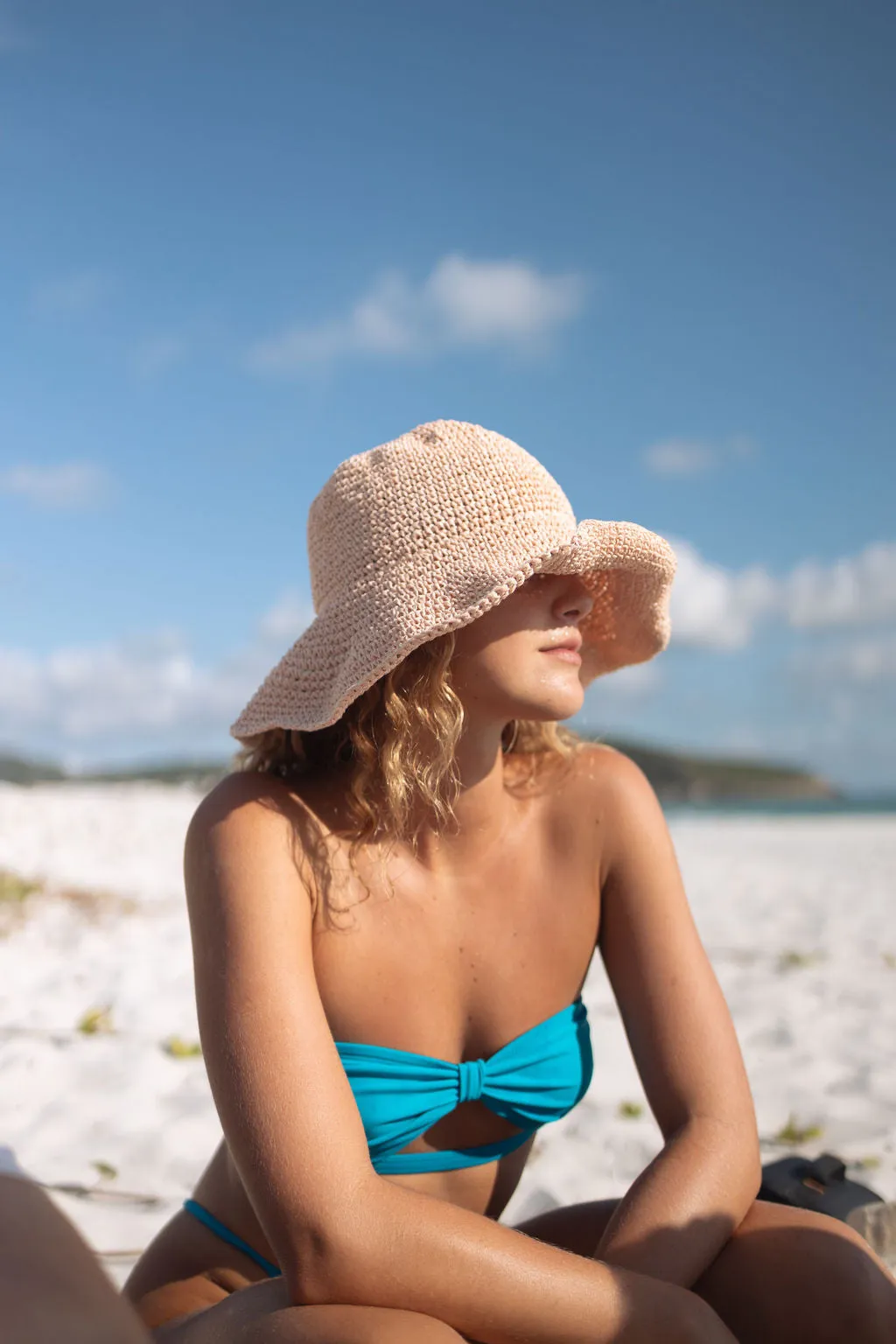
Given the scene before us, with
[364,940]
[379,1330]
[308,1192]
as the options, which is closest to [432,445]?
[364,940]

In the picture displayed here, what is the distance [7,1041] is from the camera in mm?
4477

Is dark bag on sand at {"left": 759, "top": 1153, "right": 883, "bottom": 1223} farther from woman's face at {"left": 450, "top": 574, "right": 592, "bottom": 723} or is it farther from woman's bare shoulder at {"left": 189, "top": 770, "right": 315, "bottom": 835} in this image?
woman's bare shoulder at {"left": 189, "top": 770, "right": 315, "bottom": 835}

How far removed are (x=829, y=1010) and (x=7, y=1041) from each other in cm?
377

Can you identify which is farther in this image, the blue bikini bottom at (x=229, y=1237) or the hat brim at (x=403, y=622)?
the blue bikini bottom at (x=229, y=1237)

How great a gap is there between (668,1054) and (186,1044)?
2.85 meters

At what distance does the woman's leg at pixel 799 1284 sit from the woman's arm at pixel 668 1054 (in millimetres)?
56

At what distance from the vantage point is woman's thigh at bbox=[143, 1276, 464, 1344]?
1.52 meters

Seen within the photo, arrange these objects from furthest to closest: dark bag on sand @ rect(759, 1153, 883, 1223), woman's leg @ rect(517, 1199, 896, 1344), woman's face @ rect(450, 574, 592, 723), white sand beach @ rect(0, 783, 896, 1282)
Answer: white sand beach @ rect(0, 783, 896, 1282) < dark bag on sand @ rect(759, 1153, 883, 1223) < woman's face @ rect(450, 574, 592, 723) < woman's leg @ rect(517, 1199, 896, 1344)

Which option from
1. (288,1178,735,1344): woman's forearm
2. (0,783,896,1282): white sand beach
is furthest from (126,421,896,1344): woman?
(0,783,896,1282): white sand beach

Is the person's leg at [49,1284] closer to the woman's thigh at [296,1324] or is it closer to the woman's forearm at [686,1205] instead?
the woman's thigh at [296,1324]

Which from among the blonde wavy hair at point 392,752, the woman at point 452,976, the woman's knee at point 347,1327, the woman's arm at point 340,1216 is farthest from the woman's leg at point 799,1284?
the blonde wavy hair at point 392,752

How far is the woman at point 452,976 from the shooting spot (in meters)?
1.69

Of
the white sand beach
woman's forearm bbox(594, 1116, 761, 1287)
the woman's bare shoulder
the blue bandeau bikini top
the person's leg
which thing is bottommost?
the white sand beach

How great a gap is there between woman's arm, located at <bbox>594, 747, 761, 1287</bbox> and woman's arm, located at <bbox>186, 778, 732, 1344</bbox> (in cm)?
22
